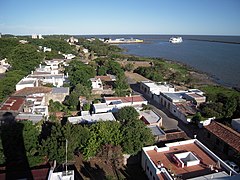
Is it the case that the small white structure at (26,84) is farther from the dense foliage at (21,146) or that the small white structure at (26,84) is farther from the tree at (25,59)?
the dense foliage at (21,146)

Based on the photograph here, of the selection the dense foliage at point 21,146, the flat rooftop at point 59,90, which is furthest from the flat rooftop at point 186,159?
the flat rooftop at point 59,90

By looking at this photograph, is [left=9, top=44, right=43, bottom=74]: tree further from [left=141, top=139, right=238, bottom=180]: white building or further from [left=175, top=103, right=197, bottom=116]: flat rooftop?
[left=141, top=139, right=238, bottom=180]: white building

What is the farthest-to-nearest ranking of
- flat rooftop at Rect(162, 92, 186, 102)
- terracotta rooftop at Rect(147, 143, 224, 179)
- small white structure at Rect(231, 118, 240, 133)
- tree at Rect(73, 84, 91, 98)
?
1. tree at Rect(73, 84, 91, 98)
2. flat rooftop at Rect(162, 92, 186, 102)
3. small white structure at Rect(231, 118, 240, 133)
4. terracotta rooftop at Rect(147, 143, 224, 179)

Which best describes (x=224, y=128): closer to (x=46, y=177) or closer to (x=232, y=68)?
(x=46, y=177)

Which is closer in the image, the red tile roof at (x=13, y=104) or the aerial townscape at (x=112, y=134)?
the aerial townscape at (x=112, y=134)

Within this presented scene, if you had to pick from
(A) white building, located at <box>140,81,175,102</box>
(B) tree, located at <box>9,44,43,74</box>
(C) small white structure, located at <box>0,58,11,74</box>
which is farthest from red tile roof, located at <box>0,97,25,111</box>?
(C) small white structure, located at <box>0,58,11,74</box>

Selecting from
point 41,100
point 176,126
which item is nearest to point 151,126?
point 176,126

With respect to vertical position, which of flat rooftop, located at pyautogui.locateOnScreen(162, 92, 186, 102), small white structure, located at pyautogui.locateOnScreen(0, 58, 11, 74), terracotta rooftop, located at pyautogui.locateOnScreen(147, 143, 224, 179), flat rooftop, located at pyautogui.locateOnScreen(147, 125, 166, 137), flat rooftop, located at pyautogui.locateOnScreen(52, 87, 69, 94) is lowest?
flat rooftop, located at pyautogui.locateOnScreen(147, 125, 166, 137)
